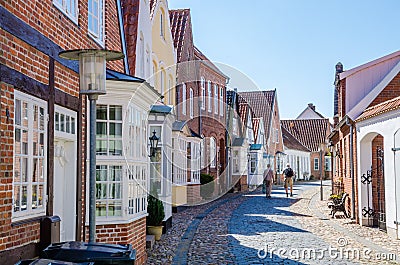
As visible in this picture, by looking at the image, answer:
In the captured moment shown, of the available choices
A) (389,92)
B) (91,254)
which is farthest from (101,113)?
(389,92)

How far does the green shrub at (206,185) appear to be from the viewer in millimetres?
26375

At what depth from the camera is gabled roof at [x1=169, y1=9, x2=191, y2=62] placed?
24125mm

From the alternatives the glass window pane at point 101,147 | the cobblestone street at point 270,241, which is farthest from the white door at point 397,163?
the glass window pane at point 101,147

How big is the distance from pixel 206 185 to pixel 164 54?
8480 mm

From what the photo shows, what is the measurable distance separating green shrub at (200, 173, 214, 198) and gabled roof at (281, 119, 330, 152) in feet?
112

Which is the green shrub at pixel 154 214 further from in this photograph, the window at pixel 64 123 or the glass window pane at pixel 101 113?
the window at pixel 64 123

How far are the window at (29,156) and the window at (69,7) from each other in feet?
5.75

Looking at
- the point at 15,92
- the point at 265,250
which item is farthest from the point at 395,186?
the point at 15,92

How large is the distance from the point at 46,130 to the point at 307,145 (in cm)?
5535

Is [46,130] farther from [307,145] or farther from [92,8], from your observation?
[307,145]

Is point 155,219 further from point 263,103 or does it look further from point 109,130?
point 263,103

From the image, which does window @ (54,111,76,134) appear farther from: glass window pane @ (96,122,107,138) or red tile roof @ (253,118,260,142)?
red tile roof @ (253,118,260,142)

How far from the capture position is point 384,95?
17219 mm

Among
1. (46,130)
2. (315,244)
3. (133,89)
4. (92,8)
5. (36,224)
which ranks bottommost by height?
(315,244)
